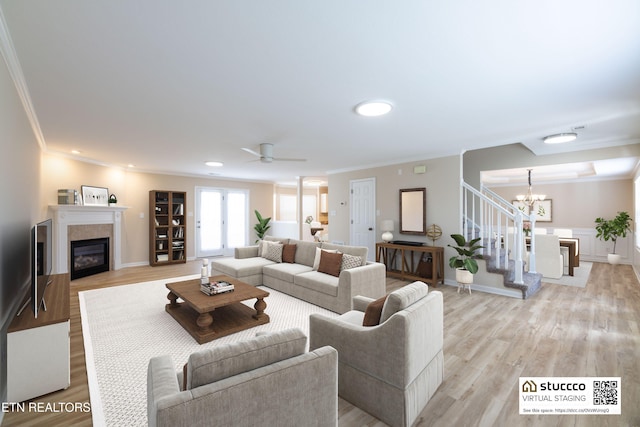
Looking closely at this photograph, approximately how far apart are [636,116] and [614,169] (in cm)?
422

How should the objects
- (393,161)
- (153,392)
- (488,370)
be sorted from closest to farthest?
(153,392)
(488,370)
(393,161)

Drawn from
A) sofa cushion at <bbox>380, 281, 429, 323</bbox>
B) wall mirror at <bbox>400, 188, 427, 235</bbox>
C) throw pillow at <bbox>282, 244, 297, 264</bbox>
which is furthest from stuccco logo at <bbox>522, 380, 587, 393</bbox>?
throw pillow at <bbox>282, 244, 297, 264</bbox>

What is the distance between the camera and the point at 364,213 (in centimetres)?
659

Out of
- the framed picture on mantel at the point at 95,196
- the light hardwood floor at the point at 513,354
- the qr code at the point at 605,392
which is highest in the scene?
the framed picture on mantel at the point at 95,196

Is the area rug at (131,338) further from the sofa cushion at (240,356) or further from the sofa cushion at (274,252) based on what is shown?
the sofa cushion at (240,356)

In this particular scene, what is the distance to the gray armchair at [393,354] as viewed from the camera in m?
1.66

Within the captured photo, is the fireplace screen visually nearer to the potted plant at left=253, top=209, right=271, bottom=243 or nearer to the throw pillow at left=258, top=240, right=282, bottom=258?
the throw pillow at left=258, top=240, right=282, bottom=258

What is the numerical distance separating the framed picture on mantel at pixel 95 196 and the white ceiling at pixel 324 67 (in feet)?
6.59

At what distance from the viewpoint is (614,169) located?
618 centimetres

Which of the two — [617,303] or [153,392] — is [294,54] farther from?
[617,303]

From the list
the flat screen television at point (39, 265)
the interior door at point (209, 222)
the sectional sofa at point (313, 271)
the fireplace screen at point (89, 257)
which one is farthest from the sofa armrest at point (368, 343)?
the interior door at point (209, 222)

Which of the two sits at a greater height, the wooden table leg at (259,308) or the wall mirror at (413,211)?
the wall mirror at (413,211)

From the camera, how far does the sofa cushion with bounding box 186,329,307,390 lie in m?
1.07

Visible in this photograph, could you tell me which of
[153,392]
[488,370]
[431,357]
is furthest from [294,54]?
[488,370]
